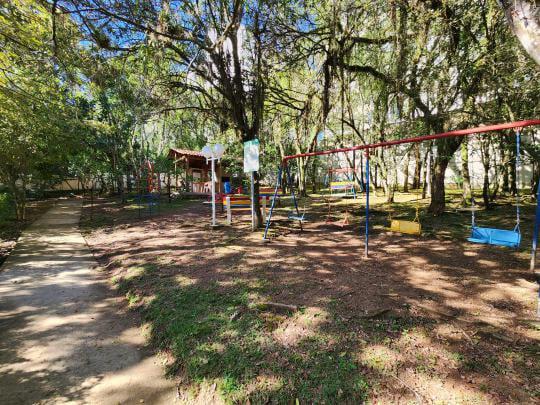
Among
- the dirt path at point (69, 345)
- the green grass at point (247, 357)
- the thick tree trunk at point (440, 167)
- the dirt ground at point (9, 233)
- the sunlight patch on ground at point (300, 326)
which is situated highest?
the thick tree trunk at point (440, 167)

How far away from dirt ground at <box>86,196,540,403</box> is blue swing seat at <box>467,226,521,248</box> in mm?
377

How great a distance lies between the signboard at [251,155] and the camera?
6959 mm

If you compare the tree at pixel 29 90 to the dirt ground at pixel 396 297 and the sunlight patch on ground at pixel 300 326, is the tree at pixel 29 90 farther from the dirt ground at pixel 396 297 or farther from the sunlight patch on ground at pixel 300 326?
the sunlight patch on ground at pixel 300 326

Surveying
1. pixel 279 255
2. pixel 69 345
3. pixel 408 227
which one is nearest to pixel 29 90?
pixel 69 345

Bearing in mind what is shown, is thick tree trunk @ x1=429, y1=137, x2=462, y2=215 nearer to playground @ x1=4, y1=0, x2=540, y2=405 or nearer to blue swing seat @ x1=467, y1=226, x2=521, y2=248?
playground @ x1=4, y1=0, x2=540, y2=405

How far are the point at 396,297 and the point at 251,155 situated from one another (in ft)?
15.6

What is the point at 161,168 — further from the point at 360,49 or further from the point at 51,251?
the point at 360,49

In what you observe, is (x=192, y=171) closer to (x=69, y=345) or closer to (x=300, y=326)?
(x=69, y=345)

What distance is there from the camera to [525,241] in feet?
19.7

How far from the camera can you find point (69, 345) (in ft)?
10.2

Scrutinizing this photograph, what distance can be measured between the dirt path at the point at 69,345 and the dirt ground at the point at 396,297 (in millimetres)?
644

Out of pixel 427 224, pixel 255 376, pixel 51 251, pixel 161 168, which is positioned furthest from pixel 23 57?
pixel 161 168

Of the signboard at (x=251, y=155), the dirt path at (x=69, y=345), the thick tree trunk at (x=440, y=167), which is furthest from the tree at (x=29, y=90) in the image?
the thick tree trunk at (x=440, y=167)

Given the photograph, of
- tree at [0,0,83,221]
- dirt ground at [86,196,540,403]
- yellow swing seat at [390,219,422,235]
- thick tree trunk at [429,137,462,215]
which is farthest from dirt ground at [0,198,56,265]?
thick tree trunk at [429,137,462,215]
